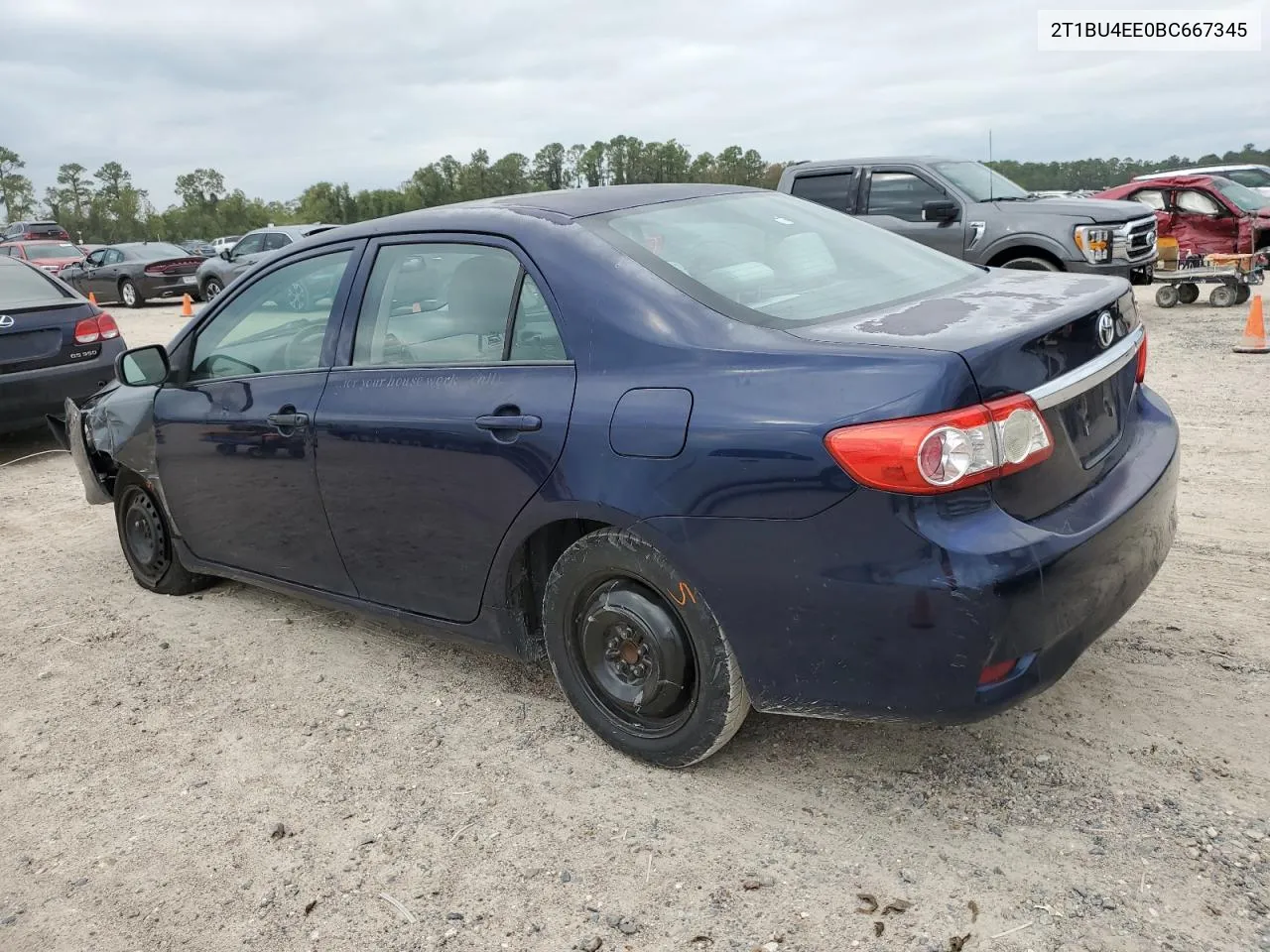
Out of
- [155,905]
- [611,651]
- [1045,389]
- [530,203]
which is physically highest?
[530,203]

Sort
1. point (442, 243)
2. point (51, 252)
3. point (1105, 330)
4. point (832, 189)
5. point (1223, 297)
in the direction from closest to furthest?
point (1105, 330) < point (442, 243) < point (832, 189) < point (1223, 297) < point (51, 252)

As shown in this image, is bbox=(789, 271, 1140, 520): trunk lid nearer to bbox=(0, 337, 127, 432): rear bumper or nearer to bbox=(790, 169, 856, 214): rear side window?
bbox=(0, 337, 127, 432): rear bumper

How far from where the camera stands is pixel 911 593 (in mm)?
2336

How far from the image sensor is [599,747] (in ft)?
10.5

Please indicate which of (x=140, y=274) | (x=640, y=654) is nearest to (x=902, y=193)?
(x=640, y=654)

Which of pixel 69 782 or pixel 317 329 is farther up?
pixel 317 329

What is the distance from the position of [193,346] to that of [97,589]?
148 cm

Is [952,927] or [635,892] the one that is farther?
[635,892]

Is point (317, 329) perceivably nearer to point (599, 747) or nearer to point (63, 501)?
point (599, 747)

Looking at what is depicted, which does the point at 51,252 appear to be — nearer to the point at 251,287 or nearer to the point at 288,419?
the point at 251,287

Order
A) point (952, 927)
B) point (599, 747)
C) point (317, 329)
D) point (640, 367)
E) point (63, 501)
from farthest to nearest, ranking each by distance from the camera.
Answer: point (63, 501)
point (317, 329)
point (599, 747)
point (640, 367)
point (952, 927)

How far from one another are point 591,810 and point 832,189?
9.91m

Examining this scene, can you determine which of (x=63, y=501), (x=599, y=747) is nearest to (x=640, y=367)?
(x=599, y=747)

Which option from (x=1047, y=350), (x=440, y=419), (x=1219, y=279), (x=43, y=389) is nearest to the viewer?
(x=1047, y=350)
